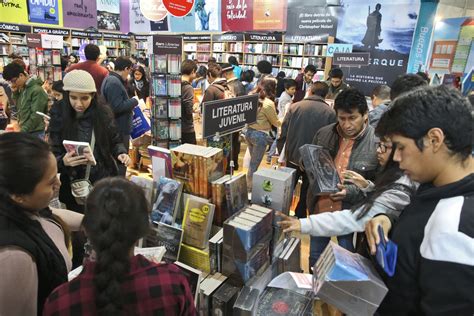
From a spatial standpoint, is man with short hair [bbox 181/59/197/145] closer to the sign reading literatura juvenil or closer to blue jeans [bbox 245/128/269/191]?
blue jeans [bbox 245/128/269/191]

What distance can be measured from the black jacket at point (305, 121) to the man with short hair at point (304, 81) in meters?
3.08

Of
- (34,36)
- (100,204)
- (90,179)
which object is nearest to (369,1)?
(34,36)

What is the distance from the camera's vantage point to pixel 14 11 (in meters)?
10.5

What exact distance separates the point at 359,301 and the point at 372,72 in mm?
8435

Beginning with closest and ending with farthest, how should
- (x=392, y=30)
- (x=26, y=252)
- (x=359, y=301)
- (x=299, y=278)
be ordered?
(x=26, y=252) → (x=359, y=301) → (x=299, y=278) → (x=392, y=30)

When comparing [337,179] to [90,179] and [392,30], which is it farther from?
[392,30]

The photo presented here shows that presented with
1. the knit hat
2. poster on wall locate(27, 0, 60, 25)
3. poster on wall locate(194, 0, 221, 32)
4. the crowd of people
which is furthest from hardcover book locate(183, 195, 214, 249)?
poster on wall locate(27, 0, 60, 25)

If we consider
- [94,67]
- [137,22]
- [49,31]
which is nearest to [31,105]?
[94,67]

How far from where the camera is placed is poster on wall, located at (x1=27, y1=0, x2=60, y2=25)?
10.9 metres

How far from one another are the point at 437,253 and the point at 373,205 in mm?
670

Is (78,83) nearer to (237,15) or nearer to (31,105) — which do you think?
(31,105)

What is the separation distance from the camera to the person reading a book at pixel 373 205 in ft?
4.96

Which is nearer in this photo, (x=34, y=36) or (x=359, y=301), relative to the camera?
(x=359, y=301)

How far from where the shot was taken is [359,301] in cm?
117
